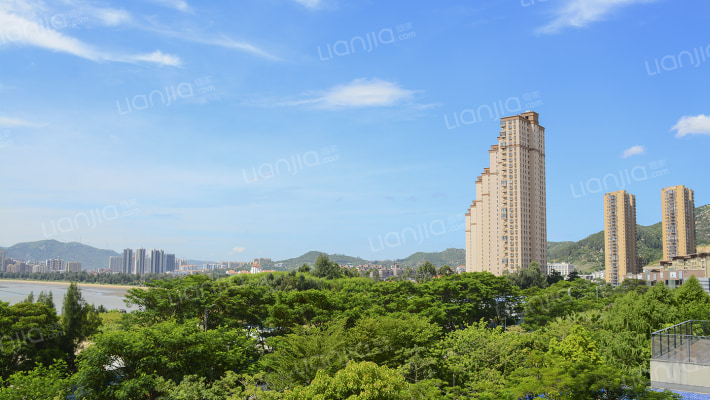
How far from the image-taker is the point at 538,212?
97.9 m

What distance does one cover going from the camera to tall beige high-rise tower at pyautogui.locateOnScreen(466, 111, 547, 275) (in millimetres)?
94375

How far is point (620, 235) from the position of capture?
115 m

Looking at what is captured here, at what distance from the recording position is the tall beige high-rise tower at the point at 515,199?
94375mm

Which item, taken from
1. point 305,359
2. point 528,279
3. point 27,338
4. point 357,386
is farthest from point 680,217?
point 27,338

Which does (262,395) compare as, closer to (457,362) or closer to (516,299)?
(457,362)

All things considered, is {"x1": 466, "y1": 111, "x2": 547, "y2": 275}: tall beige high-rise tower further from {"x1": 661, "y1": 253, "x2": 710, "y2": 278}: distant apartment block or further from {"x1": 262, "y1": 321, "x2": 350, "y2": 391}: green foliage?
{"x1": 262, "y1": 321, "x2": 350, "y2": 391}: green foliage

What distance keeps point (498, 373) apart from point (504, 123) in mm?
82564

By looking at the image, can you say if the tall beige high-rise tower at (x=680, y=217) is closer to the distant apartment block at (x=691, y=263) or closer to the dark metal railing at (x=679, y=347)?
the distant apartment block at (x=691, y=263)

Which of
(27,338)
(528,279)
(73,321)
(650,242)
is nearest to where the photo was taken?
(27,338)

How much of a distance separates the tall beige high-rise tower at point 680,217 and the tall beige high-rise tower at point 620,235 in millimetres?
6847

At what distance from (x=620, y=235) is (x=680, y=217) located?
12537 millimetres

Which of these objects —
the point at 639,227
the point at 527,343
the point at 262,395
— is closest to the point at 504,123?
the point at 527,343

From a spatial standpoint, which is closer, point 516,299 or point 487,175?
point 516,299

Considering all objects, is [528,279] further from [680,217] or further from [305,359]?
[305,359]
